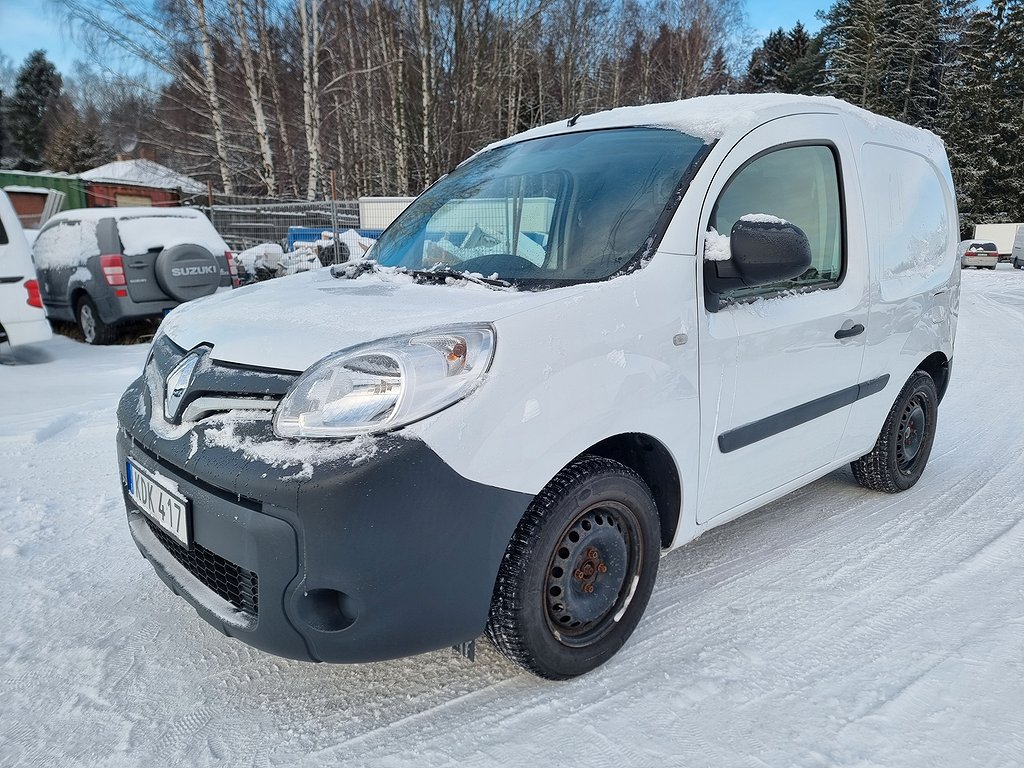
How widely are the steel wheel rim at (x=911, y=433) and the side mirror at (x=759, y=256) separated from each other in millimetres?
1766

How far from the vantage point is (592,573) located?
220 centimetres

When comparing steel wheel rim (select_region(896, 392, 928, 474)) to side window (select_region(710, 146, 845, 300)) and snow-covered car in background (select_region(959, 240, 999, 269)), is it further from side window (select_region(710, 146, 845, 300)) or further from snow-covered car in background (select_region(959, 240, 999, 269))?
snow-covered car in background (select_region(959, 240, 999, 269))

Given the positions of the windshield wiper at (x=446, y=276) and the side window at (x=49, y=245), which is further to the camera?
the side window at (x=49, y=245)

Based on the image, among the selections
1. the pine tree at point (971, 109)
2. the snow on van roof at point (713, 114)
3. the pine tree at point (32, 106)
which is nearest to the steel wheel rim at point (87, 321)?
the snow on van roof at point (713, 114)

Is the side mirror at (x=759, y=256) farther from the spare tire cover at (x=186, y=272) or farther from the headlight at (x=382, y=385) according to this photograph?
the spare tire cover at (x=186, y=272)

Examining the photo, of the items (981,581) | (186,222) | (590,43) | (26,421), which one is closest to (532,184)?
(981,581)

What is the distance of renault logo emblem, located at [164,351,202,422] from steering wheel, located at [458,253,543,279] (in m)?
0.95

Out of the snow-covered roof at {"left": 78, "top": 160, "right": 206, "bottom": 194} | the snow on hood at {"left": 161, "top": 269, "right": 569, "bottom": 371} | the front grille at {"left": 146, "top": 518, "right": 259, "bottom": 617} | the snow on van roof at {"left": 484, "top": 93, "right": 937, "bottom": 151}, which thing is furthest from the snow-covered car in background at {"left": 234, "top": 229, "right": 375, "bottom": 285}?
the front grille at {"left": 146, "top": 518, "right": 259, "bottom": 617}

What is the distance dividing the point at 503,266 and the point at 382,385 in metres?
0.85

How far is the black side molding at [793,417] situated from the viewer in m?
2.51

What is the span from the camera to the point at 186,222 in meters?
8.61

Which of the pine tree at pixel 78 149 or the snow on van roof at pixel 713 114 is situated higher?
the pine tree at pixel 78 149

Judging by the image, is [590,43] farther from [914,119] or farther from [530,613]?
[530,613]

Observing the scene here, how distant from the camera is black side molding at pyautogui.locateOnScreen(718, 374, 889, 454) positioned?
8.24ft
